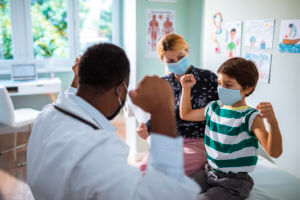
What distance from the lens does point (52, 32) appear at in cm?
405

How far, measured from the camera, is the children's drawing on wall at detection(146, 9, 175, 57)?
2.87 metres

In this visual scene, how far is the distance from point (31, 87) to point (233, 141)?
2.81 meters

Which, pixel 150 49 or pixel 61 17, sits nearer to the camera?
pixel 150 49

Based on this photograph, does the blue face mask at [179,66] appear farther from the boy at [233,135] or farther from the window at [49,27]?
the window at [49,27]

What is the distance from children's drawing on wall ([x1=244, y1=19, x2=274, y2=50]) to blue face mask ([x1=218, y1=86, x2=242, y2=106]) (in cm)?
89

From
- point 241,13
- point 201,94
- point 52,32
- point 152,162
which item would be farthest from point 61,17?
point 152,162

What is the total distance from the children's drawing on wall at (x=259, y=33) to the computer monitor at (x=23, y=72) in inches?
107

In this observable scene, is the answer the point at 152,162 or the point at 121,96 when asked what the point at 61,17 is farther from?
the point at 152,162

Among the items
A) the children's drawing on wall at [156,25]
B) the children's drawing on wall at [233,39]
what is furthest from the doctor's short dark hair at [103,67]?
the children's drawing on wall at [156,25]

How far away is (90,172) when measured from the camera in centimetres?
64

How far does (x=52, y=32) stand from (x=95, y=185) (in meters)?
3.84

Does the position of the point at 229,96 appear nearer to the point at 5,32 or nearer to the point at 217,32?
the point at 217,32

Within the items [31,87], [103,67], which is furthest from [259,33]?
[31,87]

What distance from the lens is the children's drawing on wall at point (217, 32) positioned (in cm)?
253
